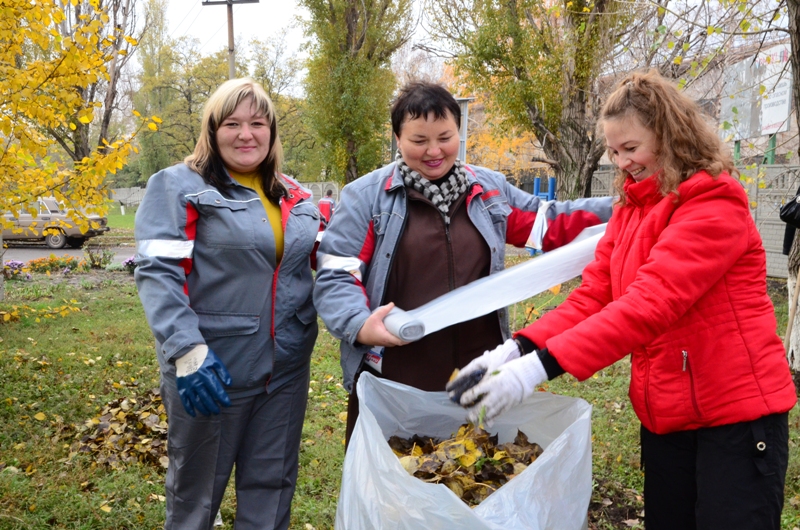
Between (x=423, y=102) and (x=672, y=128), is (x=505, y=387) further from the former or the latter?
(x=423, y=102)

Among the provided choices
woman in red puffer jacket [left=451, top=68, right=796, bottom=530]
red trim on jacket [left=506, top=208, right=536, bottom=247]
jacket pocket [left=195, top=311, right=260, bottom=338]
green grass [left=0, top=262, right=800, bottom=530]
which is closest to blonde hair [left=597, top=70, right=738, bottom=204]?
woman in red puffer jacket [left=451, top=68, right=796, bottom=530]

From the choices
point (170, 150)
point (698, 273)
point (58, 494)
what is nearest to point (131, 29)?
point (58, 494)

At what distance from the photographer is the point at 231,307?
2160mm

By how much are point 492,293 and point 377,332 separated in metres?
0.37

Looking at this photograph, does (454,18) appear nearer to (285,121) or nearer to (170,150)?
(285,121)

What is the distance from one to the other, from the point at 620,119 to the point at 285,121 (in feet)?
101

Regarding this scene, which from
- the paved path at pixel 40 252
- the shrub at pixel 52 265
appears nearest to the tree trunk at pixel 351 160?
the paved path at pixel 40 252

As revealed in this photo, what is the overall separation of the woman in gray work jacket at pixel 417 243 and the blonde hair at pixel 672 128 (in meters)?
0.61

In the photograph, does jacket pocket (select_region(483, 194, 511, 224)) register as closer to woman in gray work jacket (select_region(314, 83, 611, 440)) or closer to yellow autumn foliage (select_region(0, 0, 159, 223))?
woman in gray work jacket (select_region(314, 83, 611, 440))

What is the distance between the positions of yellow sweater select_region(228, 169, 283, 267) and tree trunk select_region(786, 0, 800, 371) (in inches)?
138

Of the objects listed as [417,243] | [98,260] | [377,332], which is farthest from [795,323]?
[98,260]

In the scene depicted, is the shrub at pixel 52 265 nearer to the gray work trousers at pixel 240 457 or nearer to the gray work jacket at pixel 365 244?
the gray work trousers at pixel 240 457

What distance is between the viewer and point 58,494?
10.2ft

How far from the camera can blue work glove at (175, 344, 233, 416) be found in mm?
1956
